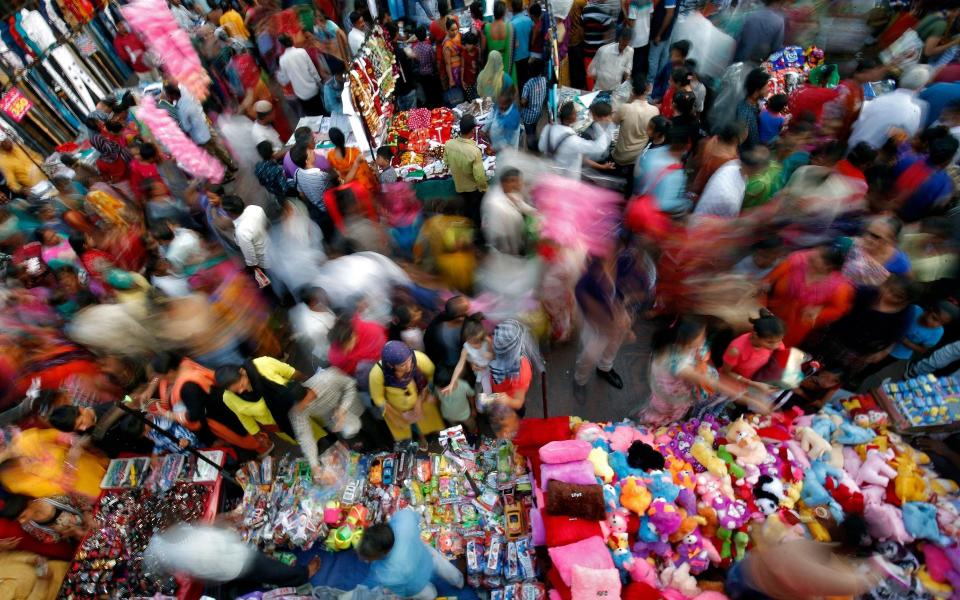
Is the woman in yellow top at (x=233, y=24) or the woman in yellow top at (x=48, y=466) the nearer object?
the woman in yellow top at (x=48, y=466)

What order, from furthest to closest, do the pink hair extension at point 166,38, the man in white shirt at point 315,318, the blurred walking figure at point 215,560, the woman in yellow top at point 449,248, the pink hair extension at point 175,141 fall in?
the pink hair extension at point 175,141
the pink hair extension at point 166,38
the woman in yellow top at point 449,248
the man in white shirt at point 315,318
the blurred walking figure at point 215,560

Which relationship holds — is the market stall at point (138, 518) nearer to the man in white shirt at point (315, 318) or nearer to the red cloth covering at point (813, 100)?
the man in white shirt at point (315, 318)

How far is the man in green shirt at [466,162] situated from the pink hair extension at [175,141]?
3.33 metres

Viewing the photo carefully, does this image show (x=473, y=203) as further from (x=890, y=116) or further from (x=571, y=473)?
(x=890, y=116)

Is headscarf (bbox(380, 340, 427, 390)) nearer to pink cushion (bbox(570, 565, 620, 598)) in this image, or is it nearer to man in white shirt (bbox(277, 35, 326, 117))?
pink cushion (bbox(570, 565, 620, 598))

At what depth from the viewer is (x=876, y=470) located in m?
3.95

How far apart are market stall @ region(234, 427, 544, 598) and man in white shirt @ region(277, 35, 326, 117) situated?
18.8 feet

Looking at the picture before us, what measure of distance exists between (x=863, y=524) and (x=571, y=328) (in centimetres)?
292

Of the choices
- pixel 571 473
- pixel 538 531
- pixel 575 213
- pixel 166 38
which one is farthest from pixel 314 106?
pixel 538 531

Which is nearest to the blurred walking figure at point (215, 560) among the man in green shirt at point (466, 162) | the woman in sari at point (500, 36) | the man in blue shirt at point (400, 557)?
the man in blue shirt at point (400, 557)

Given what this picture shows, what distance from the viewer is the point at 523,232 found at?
16.4 feet

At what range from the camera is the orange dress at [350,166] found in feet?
19.6

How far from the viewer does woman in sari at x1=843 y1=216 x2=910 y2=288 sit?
4035 mm

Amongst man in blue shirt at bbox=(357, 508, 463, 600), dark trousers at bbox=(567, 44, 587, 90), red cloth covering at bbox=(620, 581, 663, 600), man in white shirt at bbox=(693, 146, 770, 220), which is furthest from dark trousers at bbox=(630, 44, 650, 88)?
man in blue shirt at bbox=(357, 508, 463, 600)
